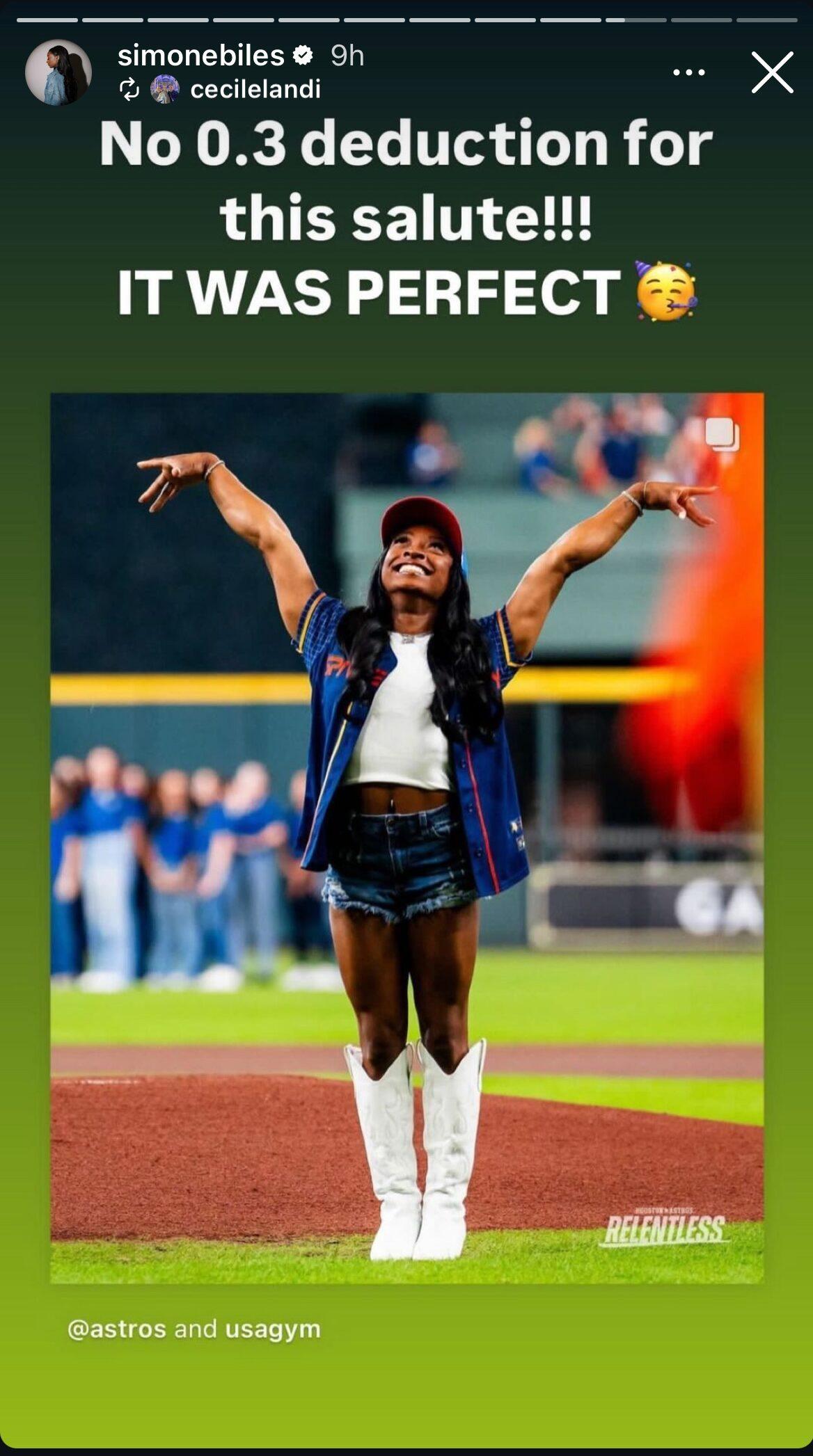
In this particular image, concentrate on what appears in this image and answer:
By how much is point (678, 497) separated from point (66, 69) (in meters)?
2.17

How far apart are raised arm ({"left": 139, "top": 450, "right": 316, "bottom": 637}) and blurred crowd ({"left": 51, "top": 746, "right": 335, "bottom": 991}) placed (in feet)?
38.5

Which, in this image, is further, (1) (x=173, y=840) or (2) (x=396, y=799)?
(1) (x=173, y=840)

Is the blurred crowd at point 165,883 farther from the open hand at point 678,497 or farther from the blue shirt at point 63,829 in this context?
the open hand at point 678,497

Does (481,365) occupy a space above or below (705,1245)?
above

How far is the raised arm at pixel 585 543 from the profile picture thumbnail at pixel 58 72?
6.27 feet

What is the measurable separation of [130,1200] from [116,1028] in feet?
25.1

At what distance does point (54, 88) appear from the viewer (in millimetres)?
5969

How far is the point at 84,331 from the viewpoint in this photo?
596 cm

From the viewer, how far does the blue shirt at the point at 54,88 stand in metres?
5.96

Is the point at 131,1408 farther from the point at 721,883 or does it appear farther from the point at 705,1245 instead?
the point at 721,883

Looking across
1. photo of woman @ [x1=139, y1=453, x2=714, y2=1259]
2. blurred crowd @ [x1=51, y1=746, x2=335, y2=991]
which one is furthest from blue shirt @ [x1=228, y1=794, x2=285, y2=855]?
photo of woman @ [x1=139, y1=453, x2=714, y2=1259]

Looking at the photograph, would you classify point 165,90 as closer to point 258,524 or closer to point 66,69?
point 66,69

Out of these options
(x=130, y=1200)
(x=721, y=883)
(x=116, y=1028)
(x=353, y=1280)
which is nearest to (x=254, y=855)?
(x=116, y=1028)

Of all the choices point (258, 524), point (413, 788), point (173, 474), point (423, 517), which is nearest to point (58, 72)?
point (173, 474)
